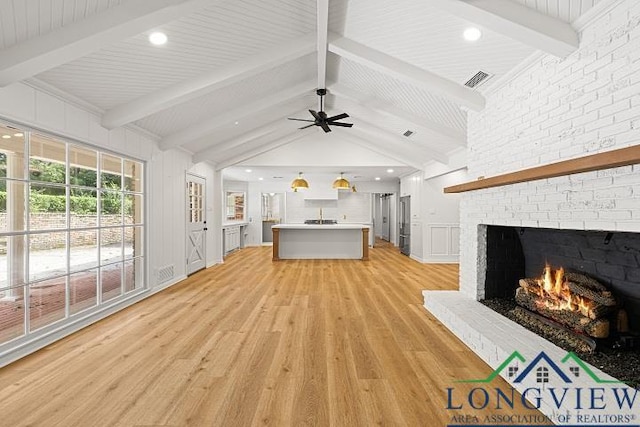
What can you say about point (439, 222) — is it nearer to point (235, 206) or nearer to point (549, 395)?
point (549, 395)

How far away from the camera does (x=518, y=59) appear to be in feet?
9.99

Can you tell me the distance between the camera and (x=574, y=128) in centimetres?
243

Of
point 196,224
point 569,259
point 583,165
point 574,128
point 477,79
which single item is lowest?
point 569,259

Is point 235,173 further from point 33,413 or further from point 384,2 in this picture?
point 33,413

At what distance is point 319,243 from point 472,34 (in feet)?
21.1

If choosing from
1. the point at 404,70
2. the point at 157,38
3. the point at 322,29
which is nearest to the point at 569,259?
the point at 404,70

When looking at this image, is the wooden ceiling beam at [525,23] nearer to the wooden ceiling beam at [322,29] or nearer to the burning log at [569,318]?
the wooden ceiling beam at [322,29]

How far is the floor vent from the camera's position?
5.39 metres

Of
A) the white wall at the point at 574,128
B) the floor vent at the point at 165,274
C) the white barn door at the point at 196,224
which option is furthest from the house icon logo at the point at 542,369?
the white barn door at the point at 196,224

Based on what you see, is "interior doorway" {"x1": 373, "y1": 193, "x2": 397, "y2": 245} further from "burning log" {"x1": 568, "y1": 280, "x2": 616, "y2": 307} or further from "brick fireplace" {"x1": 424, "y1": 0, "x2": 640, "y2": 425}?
"burning log" {"x1": 568, "y1": 280, "x2": 616, "y2": 307}

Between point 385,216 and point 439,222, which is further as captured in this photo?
point 385,216

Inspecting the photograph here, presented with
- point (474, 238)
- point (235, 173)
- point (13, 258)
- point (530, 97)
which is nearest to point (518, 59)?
point (530, 97)

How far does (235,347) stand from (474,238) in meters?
2.90

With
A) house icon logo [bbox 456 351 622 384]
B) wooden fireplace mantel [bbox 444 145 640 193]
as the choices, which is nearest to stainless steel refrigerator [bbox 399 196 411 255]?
wooden fireplace mantel [bbox 444 145 640 193]
